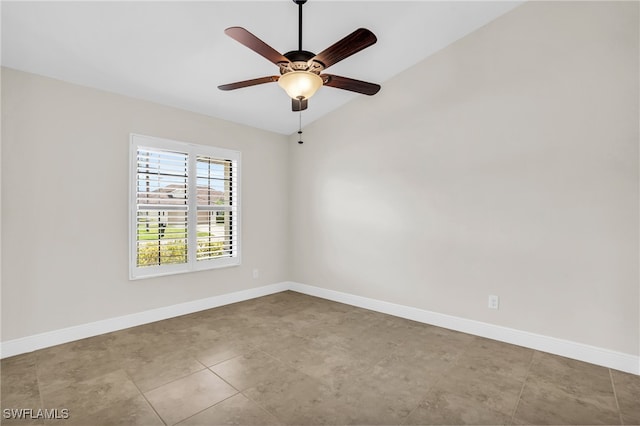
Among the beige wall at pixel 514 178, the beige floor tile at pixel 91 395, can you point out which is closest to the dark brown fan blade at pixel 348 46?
the beige wall at pixel 514 178

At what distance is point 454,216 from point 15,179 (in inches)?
163

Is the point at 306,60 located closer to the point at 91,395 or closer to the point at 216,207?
the point at 216,207

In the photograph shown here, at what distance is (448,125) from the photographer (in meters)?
3.35

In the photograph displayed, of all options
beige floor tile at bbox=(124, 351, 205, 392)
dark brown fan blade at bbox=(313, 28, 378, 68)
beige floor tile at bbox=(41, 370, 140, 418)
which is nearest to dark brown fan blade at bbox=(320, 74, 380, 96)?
dark brown fan blade at bbox=(313, 28, 378, 68)

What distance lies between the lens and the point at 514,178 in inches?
116

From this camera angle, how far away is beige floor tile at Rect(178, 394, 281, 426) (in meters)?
1.81

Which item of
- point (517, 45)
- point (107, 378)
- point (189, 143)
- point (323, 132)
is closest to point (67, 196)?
point (189, 143)

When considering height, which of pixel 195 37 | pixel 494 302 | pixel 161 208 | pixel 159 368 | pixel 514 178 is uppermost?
pixel 195 37

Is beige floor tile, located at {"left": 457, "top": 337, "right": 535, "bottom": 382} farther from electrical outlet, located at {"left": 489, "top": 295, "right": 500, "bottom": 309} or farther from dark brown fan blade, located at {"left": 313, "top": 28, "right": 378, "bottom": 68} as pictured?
dark brown fan blade, located at {"left": 313, "top": 28, "right": 378, "bottom": 68}

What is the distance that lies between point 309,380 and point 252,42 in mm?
2327

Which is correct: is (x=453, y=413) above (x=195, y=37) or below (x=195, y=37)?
below

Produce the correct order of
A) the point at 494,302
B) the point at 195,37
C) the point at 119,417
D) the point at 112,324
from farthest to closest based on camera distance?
the point at 112,324 → the point at 494,302 → the point at 195,37 → the point at 119,417

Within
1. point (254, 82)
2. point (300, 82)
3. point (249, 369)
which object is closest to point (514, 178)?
point (300, 82)

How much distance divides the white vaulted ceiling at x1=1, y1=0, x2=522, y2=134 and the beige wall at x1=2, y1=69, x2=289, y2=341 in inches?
9.0
